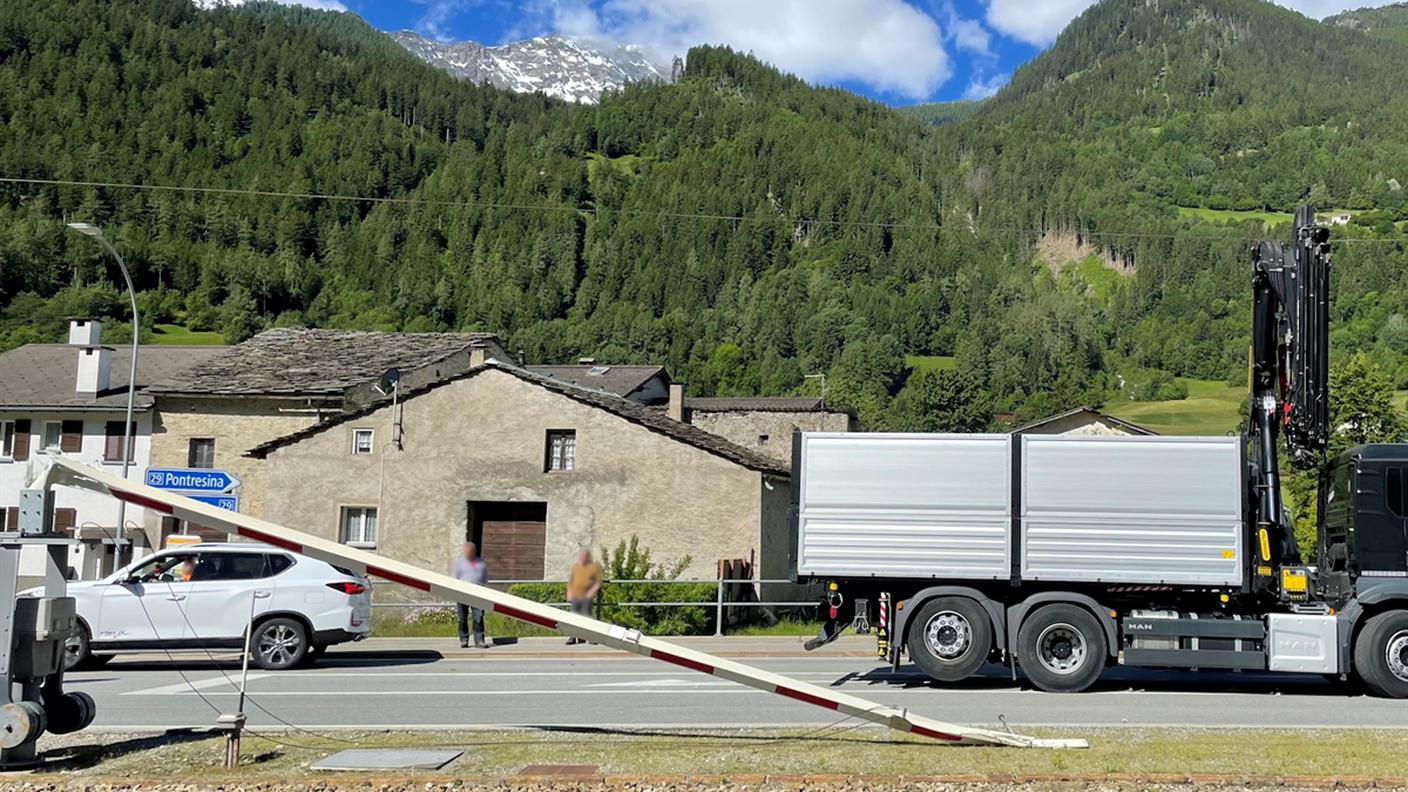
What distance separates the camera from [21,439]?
48.3 meters

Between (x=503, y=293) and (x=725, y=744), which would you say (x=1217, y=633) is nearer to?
(x=725, y=744)

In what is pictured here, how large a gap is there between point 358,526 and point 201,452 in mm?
11785

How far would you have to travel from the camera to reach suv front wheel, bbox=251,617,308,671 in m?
18.0

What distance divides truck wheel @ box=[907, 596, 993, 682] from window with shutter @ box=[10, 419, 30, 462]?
140ft

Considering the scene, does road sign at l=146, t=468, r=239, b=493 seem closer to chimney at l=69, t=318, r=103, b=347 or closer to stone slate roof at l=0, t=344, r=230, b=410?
stone slate roof at l=0, t=344, r=230, b=410

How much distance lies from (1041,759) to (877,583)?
6.00 metres

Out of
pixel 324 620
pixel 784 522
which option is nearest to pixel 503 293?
pixel 784 522

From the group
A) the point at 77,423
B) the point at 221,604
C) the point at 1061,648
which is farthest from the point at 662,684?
the point at 77,423

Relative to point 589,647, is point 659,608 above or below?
above

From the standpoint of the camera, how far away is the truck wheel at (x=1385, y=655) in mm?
14758

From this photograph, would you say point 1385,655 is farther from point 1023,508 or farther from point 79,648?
point 79,648

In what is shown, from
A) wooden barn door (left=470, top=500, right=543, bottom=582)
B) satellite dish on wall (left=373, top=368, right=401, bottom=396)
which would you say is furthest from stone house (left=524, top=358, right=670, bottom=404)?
wooden barn door (left=470, top=500, right=543, bottom=582)

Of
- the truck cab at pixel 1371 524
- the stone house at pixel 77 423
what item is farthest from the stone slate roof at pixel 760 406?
the truck cab at pixel 1371 524

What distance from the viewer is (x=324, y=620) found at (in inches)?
715
